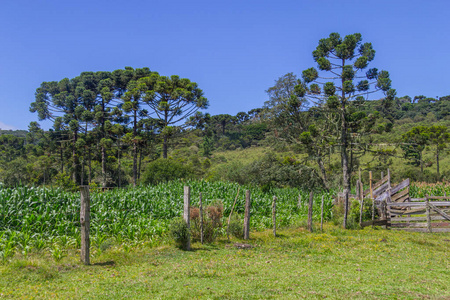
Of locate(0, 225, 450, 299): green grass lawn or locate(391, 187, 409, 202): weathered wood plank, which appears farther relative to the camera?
locate(391, 187, 409, 202): weathered wood plank

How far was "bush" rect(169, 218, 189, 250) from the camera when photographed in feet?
38.2

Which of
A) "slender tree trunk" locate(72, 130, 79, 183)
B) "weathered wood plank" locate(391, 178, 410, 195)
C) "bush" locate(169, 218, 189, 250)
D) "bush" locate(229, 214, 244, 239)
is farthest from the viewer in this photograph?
"slender tree trunk" locate(72, 130, 79, 183)

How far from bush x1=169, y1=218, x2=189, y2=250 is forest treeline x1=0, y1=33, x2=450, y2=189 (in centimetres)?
1909

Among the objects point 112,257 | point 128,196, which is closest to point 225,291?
point 112,257

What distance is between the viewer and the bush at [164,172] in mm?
34375

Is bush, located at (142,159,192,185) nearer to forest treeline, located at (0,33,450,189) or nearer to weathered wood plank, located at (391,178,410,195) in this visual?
forest treeline, located at (0,33,450,189)

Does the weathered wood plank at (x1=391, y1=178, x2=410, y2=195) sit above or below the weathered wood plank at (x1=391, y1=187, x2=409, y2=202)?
above

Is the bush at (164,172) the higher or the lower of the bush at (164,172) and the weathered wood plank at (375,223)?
the higher

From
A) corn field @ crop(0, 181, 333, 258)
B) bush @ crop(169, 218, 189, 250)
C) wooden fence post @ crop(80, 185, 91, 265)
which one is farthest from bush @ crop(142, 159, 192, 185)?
wooden fence post @ crop(80, 185, 91, 265)

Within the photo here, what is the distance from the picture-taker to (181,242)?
464 inches

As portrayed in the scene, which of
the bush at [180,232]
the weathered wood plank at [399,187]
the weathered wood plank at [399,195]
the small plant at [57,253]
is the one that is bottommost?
the small plant at [57,253]

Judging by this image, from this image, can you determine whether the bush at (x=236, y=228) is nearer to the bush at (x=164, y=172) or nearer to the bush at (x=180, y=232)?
the bush at (x=180, y=232)

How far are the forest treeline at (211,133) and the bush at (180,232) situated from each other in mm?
19091

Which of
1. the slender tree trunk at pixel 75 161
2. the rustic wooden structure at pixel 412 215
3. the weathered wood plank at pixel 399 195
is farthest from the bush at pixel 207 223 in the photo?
the slender tree trunk at pixel 75 161
